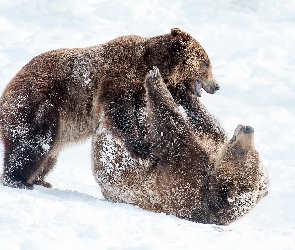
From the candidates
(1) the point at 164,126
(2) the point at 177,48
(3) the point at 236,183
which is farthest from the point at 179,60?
(3) the point at 236,183

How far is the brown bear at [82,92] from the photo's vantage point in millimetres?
7570

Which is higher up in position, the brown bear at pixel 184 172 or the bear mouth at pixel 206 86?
the bear mouth at pixel 206 86

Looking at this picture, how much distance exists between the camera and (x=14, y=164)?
25.0 feet

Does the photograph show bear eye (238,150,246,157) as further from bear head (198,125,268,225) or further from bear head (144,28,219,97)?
bear head (144,28,219,97)

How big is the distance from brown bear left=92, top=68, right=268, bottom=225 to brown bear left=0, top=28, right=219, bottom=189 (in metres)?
0.34

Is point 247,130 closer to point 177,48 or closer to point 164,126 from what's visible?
point 164,126

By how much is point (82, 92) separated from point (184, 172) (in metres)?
1.88

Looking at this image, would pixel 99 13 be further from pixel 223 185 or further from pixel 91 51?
pixel 223 185

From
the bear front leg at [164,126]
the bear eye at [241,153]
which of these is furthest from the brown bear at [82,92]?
the bear eye at [241,153]

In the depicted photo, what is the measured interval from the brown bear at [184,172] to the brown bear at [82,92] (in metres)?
0.34

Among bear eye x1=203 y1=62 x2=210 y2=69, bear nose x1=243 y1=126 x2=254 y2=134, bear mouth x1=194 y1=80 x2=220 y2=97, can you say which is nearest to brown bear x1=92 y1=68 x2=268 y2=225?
bear nose x1=243 y1=126 x2=254 y2=134

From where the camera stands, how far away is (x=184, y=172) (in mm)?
6719

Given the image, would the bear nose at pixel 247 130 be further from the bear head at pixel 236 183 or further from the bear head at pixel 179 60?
the bear head at pixel 179 60

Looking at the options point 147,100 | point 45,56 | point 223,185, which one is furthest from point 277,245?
point 45,56
